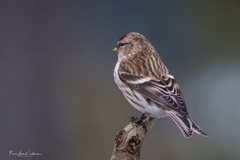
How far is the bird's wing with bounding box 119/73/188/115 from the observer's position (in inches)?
41.2

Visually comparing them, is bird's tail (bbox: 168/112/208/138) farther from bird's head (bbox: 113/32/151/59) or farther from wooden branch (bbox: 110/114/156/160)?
bird's head (bbox: 113/32/151/59)

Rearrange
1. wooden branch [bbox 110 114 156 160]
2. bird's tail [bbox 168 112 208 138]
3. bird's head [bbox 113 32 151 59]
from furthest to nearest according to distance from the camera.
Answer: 1. bird's head [bbox 113 32 151 59]
2. wooden branch [bbox 110 114 156 160]
3. bird's tail [bbox 168 112 208 138]

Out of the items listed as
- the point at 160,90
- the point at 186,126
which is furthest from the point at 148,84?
the point at 186,126

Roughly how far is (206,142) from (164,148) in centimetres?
26

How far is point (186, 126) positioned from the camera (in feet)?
3.13

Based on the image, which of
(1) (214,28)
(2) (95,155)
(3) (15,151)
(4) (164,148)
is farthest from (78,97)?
(1) (214,28)

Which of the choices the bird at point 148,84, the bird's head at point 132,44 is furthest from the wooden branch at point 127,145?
the bird's head at point 132,44

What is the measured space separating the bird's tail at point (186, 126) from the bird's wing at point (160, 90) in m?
0.02

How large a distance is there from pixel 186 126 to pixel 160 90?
0.21m

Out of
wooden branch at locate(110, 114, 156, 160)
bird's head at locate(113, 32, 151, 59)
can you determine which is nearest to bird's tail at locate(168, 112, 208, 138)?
wooden branch at locate(110, 114, 156, 160)

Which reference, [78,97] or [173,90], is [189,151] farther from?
[78,97]

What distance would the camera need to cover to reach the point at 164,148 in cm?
158

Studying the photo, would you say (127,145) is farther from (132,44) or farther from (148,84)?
(132,44)

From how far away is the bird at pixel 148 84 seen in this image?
→ 40.3 inches
